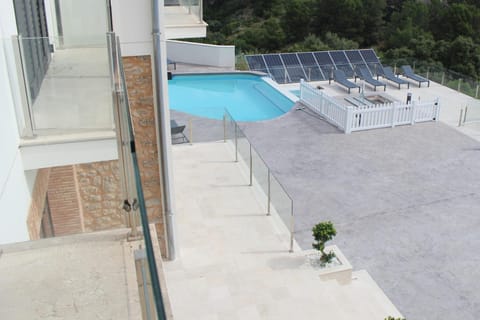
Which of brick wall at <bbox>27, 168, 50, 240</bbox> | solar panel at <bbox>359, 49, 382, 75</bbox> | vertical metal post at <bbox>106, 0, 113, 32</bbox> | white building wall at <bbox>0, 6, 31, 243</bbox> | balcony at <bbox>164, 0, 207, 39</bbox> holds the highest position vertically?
vertical metal post at <bbox>106, 0, 113, 32</bbox>

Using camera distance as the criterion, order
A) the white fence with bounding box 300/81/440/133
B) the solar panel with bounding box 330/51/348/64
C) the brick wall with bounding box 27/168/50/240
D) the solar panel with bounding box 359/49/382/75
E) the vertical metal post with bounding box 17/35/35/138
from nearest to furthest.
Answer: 1. the vertical metal post with bounding box 17/35/35/138
2. the brick wall with bounding box 27/168/50/240
3. the white fence with bounding box 300/81/440/133
4. the solar panel with bounding box 359/49/382/75
5. the solar panel with bounding box 330/51/348/64

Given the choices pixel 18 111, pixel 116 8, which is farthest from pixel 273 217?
pixel 18 111

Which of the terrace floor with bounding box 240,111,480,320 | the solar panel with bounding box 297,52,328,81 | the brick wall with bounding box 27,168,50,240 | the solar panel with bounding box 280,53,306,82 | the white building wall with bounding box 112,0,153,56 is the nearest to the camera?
the brick wall with bounding box 27,168,50,240

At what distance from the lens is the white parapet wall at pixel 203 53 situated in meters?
21.9

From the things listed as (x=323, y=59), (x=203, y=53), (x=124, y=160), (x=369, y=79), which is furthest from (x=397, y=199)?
(x=203, y=53)

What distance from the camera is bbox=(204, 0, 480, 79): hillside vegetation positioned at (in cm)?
3397

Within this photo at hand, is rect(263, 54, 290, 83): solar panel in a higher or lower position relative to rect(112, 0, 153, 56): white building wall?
lower

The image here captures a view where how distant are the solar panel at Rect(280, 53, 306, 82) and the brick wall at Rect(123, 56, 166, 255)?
13.5m

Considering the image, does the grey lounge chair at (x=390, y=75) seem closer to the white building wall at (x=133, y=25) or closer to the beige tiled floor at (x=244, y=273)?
the beige tiled floor at (x=244, y=273)

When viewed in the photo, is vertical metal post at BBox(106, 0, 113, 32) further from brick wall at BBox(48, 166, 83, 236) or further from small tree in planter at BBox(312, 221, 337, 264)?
small tree in planter at BBox(312, 221, 337, 264)

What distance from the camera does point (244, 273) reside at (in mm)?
7715

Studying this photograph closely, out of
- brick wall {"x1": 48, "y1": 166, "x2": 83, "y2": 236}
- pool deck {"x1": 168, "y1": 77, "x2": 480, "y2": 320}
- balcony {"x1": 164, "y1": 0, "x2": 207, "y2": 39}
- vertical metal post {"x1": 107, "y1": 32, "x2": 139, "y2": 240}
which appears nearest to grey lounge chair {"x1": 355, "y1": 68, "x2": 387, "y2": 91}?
pool deck {"x1": 168, "y1": 77, "x2": 480, "y2": 320}

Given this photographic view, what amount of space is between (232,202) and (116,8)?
4.40m

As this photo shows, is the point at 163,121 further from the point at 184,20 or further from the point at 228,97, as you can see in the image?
the point at 228,97
